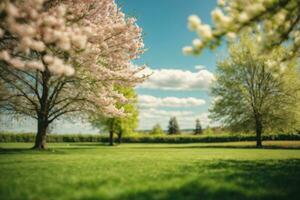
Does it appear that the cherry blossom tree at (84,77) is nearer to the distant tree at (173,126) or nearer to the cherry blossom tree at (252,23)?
the cherry blossom tree at (252,23)

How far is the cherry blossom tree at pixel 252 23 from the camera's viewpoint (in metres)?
7.27

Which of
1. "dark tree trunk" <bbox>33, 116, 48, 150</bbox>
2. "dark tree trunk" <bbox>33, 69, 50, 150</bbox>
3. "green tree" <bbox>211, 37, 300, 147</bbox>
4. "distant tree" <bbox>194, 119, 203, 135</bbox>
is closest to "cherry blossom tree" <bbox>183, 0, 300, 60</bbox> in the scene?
"dark tree trunk" <bbox>33, 69, 50, 150</bbox>

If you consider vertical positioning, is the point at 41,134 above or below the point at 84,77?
below

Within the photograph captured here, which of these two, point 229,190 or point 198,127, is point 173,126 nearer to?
point 198,127

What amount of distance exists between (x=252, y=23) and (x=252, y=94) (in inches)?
1442

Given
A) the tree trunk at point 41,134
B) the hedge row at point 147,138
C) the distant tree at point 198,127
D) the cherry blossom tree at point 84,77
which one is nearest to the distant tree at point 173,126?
the distant tree at point 198,127

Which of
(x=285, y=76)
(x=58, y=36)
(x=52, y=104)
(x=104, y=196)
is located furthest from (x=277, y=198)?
(x=285, y=76)

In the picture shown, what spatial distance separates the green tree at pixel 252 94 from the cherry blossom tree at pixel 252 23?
1302 inches

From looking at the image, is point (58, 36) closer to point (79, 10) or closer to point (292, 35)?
point (292, 35)

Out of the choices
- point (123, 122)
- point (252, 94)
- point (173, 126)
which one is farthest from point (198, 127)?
point (252, 94)

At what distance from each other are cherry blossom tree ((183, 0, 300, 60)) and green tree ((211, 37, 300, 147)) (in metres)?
33.1

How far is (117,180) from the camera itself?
8.41m

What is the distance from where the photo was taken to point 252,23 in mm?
7914

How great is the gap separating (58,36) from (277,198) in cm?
701
